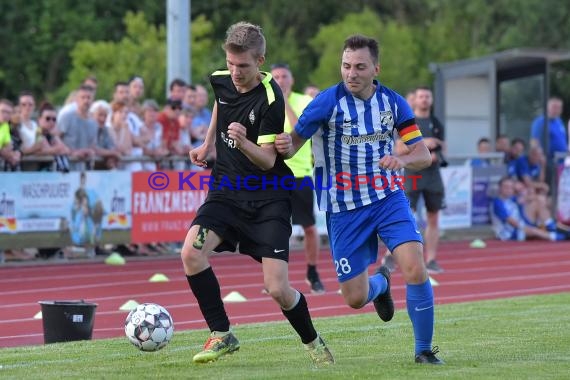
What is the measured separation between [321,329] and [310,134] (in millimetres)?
2632

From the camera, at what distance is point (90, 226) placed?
56.0 feet

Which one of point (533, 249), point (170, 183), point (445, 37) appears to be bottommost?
point (533, 249)

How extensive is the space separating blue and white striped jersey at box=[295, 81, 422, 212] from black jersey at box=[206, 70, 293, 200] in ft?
0.96

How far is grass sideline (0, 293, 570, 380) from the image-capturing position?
7.51 m

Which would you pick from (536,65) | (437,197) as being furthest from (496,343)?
(536,65)

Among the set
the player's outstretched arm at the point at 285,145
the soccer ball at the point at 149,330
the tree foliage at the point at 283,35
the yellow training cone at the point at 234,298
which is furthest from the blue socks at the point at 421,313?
the tree foliage at the point at 283,35

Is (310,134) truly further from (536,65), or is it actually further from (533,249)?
(536,65)

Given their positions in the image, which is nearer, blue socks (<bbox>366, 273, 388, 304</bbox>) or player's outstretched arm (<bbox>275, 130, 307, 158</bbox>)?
player's outstretched arm (<bbox>275, 130, 307, 158</bbox>)

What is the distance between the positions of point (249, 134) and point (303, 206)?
5.36 metres

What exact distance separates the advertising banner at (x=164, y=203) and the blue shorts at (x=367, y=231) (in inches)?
371

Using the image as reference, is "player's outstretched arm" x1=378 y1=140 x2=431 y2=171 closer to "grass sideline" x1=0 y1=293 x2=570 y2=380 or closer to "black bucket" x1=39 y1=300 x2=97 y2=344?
"grass sideline" x1=0 y1=293 x2=570 y2=380

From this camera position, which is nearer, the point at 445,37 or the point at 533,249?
the point at 533,249

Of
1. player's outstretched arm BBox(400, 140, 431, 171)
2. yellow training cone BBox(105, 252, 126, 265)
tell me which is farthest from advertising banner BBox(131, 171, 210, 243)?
player's outstretched arm BBox(400, 140, 431, 171)

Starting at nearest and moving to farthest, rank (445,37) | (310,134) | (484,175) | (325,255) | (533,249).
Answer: (310,134), (325,255), (533,249), (484,175), (445,37)
